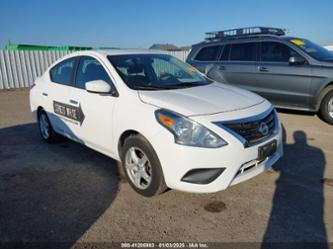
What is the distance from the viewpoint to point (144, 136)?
2885mm

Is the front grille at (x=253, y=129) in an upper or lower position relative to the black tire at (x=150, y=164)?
upper

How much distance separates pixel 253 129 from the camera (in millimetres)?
2842

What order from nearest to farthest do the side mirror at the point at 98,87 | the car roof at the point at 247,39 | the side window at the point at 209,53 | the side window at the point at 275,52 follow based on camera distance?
the side mirror at the point at 98,87
the side window at the point at 275,52
the car roof at the point at 247,39
the side window at the point at 209,53

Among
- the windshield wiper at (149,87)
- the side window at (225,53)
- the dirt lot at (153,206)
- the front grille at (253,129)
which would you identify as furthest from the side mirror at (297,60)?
the windshield wiper at (149,87)

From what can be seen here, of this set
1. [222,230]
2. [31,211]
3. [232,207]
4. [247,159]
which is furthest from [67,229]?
[247,159]

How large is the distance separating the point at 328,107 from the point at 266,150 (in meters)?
3.76

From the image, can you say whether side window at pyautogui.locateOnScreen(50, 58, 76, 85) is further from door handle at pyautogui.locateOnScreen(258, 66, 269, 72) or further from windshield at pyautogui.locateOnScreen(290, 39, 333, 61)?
windshield at pyautogui.locateOnScreen(290, 39, 333, 61)

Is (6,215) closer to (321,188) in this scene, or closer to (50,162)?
(50,162)

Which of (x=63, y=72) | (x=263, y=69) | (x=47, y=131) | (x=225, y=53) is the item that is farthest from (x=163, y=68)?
(x=225, y=53)

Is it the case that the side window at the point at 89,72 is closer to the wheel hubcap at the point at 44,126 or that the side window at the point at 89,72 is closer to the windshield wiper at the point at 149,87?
the windshield wiper at the point at 149,87

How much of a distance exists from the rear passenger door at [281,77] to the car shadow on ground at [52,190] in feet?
13.5

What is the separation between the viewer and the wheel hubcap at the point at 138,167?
3046 millimetres

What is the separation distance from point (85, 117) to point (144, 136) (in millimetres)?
1210

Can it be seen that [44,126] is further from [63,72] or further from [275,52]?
[275,52]
